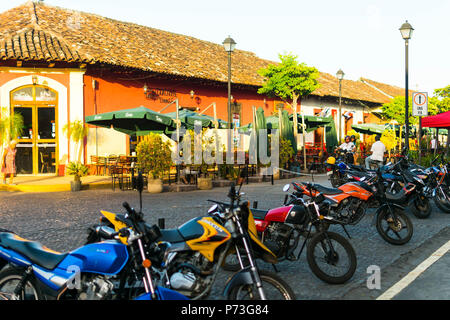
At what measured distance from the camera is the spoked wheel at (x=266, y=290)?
3457 millimetres

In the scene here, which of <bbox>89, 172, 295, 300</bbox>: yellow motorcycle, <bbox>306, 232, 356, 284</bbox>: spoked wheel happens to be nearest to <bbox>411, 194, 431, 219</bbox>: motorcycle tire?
<bbox>306, 232, 356, 284</bbox>: spoked wheel

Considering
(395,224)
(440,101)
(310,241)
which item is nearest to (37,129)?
(395,224)

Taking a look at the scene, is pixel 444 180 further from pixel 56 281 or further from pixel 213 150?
pixel 56 281

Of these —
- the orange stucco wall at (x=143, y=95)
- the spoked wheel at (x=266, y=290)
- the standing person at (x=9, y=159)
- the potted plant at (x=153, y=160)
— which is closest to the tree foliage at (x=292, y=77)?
the orange stucco wall at (x=143, y=95)

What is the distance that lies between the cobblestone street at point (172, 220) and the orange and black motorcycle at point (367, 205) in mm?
209

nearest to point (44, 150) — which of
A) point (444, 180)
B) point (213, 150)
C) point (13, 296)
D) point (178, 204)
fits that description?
point (213, 150)

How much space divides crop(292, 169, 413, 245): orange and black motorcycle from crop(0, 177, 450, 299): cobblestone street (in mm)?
209

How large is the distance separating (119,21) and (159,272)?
24035mm

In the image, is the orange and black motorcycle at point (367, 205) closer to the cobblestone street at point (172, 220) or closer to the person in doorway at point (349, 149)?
the cobblestone street at point (172, 220)

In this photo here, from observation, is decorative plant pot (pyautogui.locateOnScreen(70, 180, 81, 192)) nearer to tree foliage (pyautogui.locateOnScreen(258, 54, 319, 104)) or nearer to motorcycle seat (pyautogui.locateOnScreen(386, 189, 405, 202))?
motorcycle seat (pyautogui.locateOnScreen(386, 189, 405, 202))

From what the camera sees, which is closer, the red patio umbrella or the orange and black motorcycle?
the orange and black motorcycle

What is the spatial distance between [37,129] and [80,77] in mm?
2686

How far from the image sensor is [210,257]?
3875mm

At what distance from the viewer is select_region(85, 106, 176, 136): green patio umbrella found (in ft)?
48.1
